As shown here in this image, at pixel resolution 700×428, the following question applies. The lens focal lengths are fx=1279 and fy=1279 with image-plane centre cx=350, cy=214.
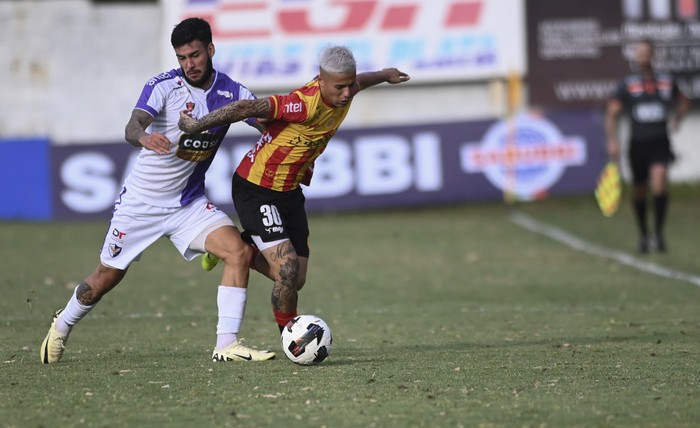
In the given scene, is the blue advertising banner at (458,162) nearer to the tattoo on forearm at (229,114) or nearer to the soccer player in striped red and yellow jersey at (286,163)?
the soccer player in striped red and yellow jersey at (286,163)

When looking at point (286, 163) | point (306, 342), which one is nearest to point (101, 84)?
point (286, 163)

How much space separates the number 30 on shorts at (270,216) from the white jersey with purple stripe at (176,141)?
1.71 feet

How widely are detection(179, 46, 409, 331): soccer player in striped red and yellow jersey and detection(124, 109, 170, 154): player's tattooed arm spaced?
19 centimetres

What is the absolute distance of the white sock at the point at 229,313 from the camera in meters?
7.61

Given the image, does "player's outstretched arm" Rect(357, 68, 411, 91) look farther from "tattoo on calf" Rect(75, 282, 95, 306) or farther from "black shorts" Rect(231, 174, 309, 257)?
"tattoo on calf" Rect(75, 282, 95, 306)

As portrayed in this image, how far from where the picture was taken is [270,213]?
769cm

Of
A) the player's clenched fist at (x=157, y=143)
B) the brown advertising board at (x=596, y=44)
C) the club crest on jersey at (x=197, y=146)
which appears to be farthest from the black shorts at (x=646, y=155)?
the player's clenched fist at (x=157, y=143)

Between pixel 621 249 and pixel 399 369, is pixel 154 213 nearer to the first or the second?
pixel 399 369

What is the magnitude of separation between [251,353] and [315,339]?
0.46m

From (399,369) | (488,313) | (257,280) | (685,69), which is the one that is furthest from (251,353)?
(685,69)

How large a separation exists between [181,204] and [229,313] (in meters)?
0.76

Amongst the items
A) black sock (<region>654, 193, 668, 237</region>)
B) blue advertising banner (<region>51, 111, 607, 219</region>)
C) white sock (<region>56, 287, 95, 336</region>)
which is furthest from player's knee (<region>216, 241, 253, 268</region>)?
blue advertising banner (<region>51, 111, 607, 219</region>)

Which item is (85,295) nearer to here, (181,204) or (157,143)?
(181,204)

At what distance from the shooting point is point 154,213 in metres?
7.83
